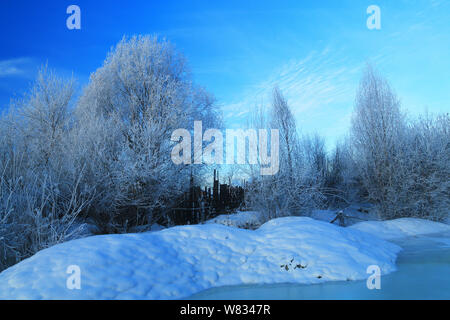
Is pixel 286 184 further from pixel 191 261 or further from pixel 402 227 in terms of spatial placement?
pixel 191 261

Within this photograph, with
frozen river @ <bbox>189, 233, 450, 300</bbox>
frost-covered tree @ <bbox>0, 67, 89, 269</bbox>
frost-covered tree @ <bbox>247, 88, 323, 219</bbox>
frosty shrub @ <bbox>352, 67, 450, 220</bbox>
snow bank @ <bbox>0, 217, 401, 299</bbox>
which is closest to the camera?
snow bank @ <bbox>0, 217, 401, 299</bbox>

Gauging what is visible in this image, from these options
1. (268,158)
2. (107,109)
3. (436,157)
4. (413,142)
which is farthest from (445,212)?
(107,109)

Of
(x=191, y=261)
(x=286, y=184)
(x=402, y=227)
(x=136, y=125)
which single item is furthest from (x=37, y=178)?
(x=402, y=227)

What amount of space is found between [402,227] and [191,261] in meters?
9.32

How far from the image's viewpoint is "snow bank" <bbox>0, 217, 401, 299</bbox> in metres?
3.77

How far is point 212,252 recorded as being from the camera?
206 inches

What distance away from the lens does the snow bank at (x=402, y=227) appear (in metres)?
10.2

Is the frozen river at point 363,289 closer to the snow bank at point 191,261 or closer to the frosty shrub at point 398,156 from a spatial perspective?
the snow bank at point 191,261

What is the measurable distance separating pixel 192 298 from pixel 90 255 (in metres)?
1.56

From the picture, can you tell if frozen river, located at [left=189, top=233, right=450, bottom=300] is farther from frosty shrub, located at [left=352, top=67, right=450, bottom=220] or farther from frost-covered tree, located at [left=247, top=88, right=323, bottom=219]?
frosty shrub, located at [left=352, top=67, right=450, bottom=220]

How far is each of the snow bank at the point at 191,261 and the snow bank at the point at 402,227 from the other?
4.19 metres

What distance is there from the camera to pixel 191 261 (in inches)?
192

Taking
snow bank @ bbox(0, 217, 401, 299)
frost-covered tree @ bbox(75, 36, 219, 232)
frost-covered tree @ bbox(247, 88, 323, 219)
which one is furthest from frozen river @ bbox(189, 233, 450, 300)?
frost-covered tree @ bbox(75, 36, 219, 232)

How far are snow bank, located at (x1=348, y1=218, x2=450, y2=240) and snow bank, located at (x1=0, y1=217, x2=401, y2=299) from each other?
419 cm
